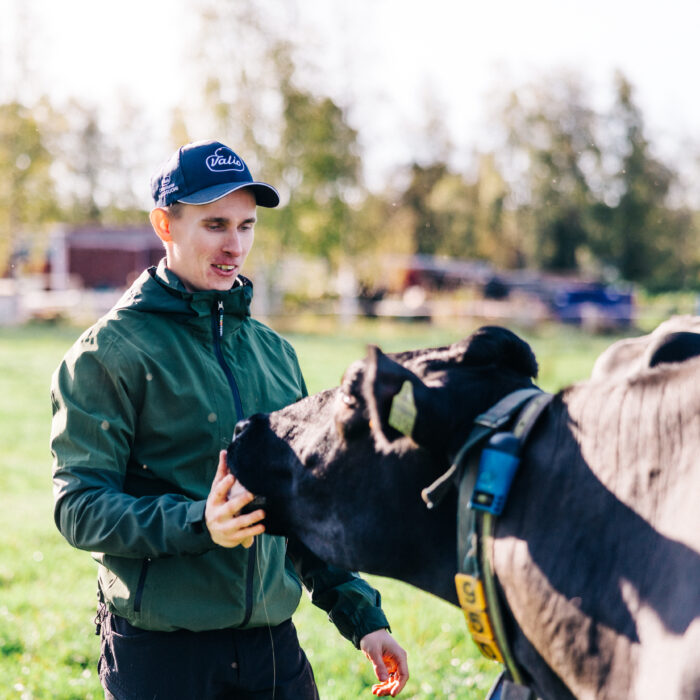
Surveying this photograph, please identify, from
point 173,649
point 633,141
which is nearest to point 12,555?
point 173,649

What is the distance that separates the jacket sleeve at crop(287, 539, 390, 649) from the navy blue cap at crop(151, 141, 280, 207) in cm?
138

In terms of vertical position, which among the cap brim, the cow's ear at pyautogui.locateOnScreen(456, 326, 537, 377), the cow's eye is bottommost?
the cow's eye

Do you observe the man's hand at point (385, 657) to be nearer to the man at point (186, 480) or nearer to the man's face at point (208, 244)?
the man at point (186, 480)

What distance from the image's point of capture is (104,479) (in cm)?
299

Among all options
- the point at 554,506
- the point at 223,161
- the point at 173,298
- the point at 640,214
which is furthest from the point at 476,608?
the point at 640,214

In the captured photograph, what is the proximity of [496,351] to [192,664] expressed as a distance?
5.18 feet

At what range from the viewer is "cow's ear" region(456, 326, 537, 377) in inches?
104

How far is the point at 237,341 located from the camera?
11.3ft

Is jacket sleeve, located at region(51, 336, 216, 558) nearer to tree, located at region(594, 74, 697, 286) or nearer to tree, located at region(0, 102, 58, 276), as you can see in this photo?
tree, located at region(0, 102, 58, 276)

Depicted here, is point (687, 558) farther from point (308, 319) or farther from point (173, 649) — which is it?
point (308, 319)

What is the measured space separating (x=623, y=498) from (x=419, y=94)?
57856mm

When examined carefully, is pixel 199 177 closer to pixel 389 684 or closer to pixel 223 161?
pixel 223 161

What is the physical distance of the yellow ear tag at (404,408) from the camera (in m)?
2.34

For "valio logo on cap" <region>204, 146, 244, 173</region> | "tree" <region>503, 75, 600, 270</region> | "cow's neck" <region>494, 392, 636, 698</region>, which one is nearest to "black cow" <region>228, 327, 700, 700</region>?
"cow's neck" <region>494, 392, 636, 698</region>
